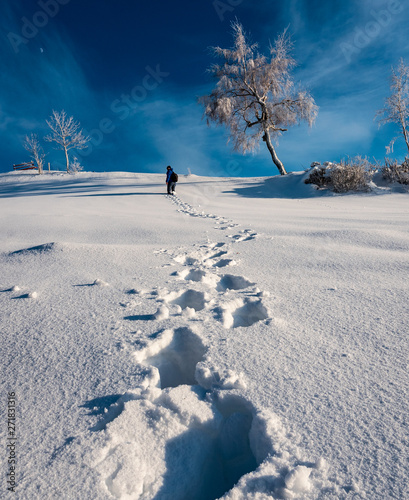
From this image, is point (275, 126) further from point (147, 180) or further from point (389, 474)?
point (389, 474)

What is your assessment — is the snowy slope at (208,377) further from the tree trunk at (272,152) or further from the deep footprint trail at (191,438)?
the tree trunk at (272,152)

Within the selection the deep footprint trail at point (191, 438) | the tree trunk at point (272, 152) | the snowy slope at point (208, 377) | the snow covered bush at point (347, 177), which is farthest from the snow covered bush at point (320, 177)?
the deep footprint trail at point (191, 438)

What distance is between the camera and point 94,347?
1356mm

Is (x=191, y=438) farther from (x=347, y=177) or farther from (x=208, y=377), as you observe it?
(x=347, y=177)

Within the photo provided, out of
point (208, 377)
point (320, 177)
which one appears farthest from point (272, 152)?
point (208, 377)

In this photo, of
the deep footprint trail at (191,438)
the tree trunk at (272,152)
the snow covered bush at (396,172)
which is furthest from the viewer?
the tree trunk at (272,152)

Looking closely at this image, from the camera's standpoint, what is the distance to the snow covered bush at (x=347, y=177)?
9352 mm

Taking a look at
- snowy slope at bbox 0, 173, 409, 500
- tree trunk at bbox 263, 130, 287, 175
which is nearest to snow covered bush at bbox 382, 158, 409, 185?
tree trunk at bbox 263, 130, 287, 175

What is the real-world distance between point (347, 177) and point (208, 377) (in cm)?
976

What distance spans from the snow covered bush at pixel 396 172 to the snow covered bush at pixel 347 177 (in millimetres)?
435

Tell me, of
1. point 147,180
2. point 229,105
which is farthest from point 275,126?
point 147,180

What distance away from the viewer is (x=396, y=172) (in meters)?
9.55

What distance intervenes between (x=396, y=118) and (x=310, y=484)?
1824 centimetres

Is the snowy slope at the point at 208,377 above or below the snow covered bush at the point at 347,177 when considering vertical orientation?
below
